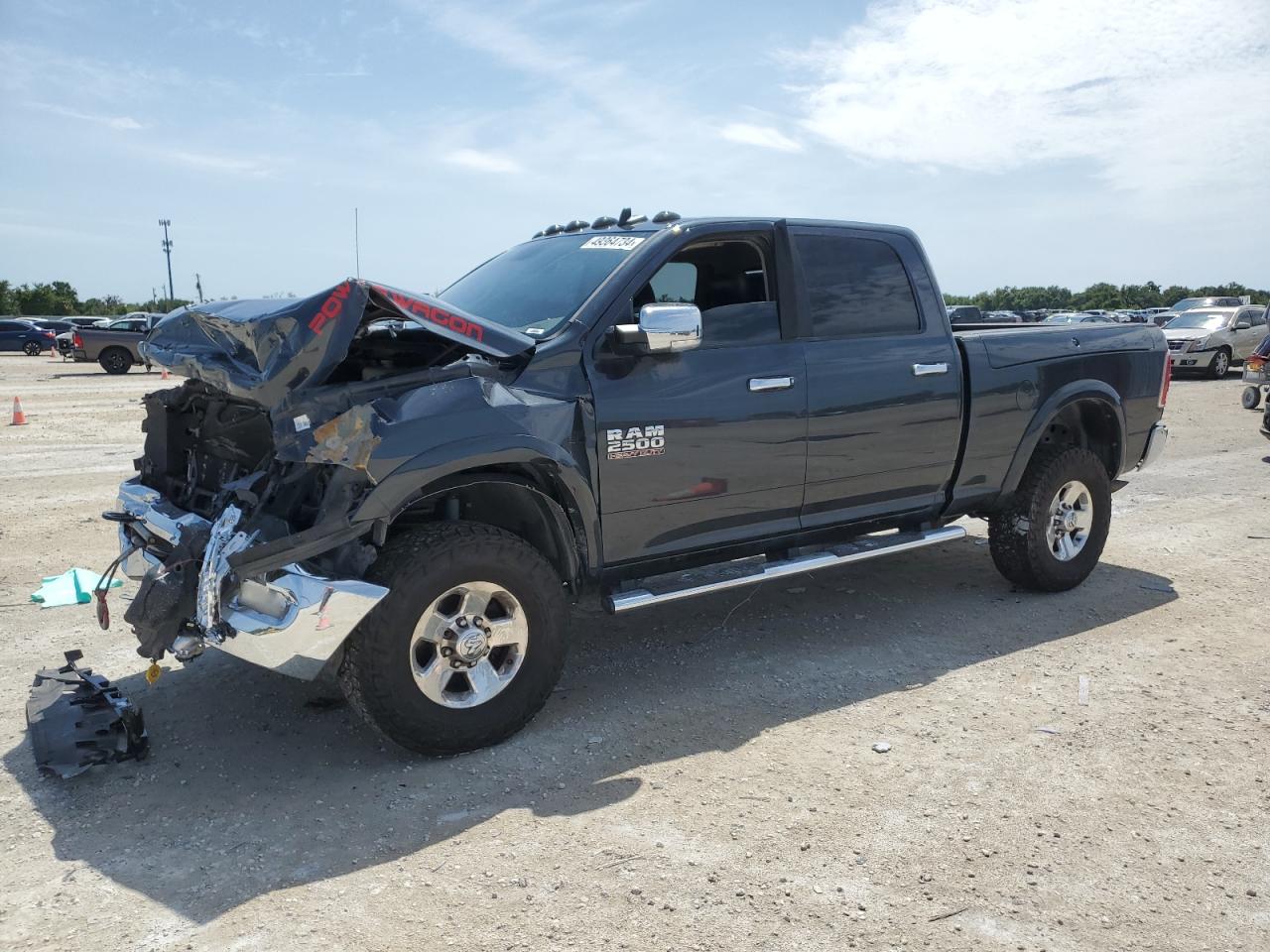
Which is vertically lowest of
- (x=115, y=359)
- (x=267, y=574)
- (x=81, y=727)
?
(x=81, y=727)

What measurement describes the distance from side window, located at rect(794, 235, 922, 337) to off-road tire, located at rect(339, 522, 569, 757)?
6.69ft

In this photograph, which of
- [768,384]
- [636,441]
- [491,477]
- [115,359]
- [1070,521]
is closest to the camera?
[491,477]

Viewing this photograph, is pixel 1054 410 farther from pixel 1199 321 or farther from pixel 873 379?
pixel 1199 321

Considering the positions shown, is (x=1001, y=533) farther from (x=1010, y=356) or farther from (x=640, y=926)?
(x=640, y=926)

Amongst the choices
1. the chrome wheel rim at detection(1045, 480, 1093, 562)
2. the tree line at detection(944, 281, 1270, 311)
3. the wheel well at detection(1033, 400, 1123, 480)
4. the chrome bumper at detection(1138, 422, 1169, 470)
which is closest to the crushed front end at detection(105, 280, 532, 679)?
the chrome wheel rim at detection(1045, 480, 1093, 562)

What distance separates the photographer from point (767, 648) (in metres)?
5.34

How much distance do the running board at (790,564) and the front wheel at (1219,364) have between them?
71.9 feet

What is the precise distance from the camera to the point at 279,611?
355cm

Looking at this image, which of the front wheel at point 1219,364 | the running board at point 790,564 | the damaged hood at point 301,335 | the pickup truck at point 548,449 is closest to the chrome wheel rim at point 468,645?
the pickup truck at point 548,449

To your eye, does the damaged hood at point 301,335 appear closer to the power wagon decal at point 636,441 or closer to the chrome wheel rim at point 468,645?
the power wagon decal at point 636,441

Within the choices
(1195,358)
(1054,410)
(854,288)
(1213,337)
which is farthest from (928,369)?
(1213,337)

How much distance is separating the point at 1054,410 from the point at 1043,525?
0.70m

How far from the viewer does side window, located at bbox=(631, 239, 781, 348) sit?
15.6ft

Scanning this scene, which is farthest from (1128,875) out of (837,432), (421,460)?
(421,460)
